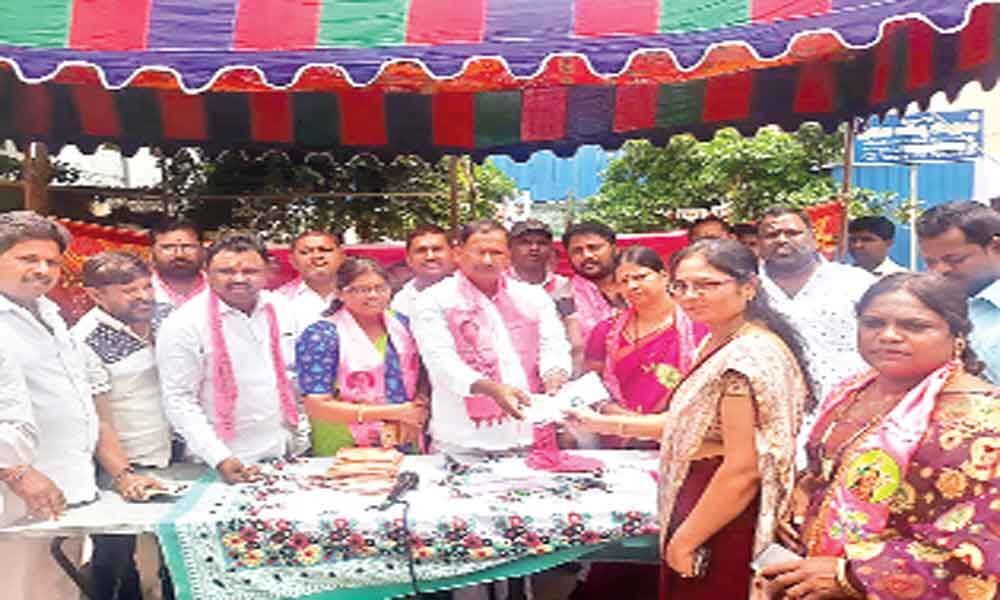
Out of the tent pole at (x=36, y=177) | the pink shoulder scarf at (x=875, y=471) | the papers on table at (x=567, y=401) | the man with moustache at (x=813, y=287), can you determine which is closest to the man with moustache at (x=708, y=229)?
the man with moustache at (x=813, y=287)

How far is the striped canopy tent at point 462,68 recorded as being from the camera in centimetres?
329

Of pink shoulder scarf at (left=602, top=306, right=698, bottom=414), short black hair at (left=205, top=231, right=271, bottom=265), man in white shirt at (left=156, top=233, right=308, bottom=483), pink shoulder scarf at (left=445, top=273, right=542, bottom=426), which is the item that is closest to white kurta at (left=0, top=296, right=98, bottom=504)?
man in white shirt at (left=156, top=233, right=308, bottom=483)

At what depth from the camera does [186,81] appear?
131 inches

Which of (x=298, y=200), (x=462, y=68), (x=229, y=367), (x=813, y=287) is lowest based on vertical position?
(x=229, y=367)

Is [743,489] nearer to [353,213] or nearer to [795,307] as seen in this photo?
[795,307]

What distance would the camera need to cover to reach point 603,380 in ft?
11.5

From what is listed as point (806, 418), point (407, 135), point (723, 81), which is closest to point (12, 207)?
point (407, 135)

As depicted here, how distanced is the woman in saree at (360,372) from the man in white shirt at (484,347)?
0.32ft

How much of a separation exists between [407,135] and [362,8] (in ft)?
8.23

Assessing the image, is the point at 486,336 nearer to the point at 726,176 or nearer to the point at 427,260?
the point at 427,260

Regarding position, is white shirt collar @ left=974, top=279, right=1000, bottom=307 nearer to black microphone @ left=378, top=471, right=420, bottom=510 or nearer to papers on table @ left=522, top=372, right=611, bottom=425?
papers on table @ left=522, top=372, right=611, bottom=425

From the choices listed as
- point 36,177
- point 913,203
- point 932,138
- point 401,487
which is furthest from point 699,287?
point 932,138

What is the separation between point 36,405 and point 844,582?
2.23 m

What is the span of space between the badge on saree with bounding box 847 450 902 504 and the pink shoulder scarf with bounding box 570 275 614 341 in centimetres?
225
